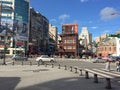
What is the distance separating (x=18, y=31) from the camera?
113m

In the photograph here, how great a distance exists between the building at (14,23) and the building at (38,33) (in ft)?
25.3

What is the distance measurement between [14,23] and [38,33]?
97.2 feet

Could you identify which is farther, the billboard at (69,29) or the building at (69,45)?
the billboard at (69,29)

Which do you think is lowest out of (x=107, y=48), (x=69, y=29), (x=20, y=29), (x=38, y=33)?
(x=107, y=48)

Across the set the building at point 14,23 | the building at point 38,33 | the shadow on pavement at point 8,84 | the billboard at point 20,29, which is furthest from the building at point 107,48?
the shadow on pavement at point 8,84

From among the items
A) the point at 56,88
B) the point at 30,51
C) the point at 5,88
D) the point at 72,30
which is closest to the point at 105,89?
the point at 56,88

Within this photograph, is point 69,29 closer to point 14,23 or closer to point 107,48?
point 107,48

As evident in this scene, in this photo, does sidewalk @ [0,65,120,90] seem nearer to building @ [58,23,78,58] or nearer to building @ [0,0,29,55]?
building @ [0,0,29,55]

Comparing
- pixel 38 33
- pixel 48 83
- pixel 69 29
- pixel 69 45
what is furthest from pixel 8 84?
pixel 69 29

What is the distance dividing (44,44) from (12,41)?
3839 cm

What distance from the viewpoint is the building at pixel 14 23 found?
361 feet

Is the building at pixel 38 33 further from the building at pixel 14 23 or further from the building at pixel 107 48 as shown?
the building at pixel 107 48

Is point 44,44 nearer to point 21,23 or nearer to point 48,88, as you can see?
point 21,23

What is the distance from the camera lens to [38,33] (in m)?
139
